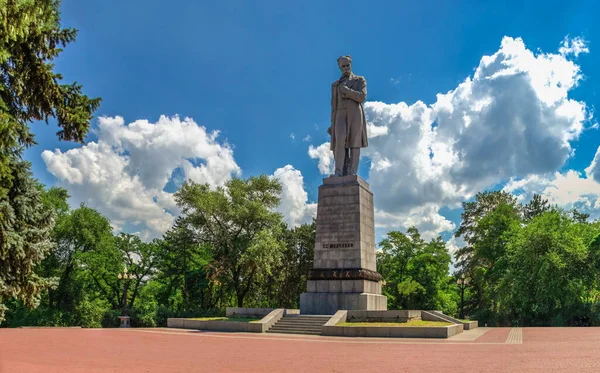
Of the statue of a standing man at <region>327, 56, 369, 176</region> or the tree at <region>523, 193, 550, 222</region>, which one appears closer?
the statue of a standing man at <region>327, 56, 369, 176</region>

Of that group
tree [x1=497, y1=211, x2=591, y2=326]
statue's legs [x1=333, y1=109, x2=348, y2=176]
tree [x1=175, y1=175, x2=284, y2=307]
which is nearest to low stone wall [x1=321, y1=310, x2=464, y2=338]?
statue's legs [x1=333, y1=109, x2=348, y2=176]

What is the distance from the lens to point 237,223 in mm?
38531

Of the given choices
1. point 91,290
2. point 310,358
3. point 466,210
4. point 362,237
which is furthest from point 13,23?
point 466,210

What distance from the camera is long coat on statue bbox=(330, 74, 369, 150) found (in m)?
23.9

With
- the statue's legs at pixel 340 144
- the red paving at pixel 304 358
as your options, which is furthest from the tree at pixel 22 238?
the statue's legs at pixel 340 144

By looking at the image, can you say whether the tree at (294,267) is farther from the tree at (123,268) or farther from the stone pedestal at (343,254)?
the stone pedestal at (343,254)

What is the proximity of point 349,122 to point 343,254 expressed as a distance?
6.30 m

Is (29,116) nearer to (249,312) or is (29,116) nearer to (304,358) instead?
(304,358)

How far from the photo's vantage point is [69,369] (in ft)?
26.0

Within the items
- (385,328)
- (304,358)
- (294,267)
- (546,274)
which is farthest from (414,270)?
(304,358)

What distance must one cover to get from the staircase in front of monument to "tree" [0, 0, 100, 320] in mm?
10560

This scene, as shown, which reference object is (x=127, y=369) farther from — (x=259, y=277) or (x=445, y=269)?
(x=445, y=269)

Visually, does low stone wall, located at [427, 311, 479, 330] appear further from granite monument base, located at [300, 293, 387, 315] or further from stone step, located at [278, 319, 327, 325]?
stone step, located at [278, 319, 327, 325]

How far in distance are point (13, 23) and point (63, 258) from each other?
3384 centimetres
